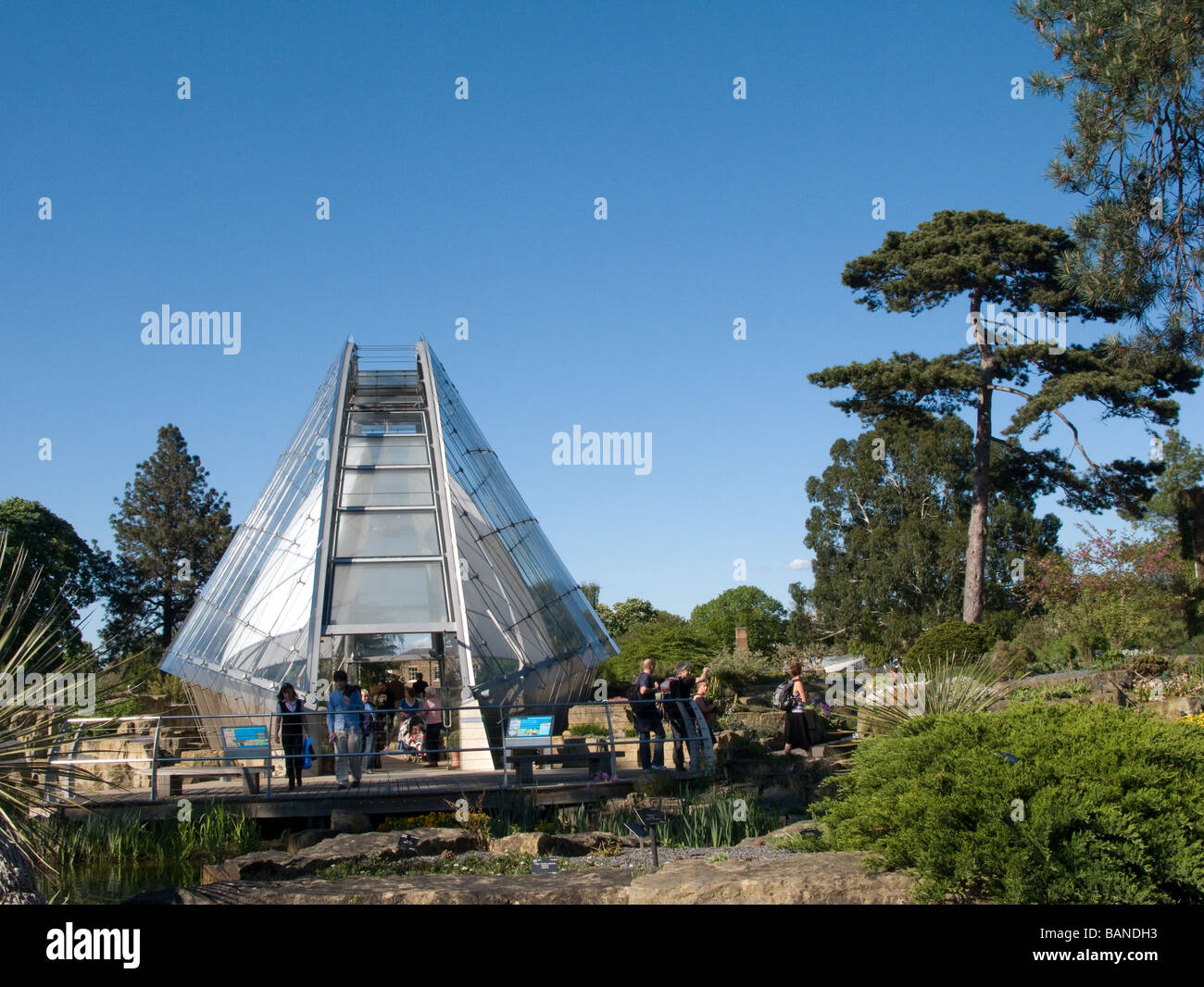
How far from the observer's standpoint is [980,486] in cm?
2952

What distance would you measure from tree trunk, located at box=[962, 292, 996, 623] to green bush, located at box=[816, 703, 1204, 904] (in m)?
22.6

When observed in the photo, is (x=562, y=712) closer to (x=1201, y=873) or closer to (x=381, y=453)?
(x=381, y=453)

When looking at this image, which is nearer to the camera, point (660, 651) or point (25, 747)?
point (25, 747)

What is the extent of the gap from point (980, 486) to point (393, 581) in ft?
61.8

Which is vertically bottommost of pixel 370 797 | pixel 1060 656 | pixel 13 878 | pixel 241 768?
pixel 370 797

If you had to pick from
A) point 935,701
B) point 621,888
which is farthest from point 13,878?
point 935,701

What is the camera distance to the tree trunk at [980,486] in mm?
28734

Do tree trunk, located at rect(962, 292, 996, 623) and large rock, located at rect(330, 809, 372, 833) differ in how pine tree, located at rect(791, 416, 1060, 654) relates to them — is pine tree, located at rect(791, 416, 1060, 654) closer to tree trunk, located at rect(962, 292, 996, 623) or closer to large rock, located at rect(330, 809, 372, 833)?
tree trunk, located at rect(962, 292, 996, 623)

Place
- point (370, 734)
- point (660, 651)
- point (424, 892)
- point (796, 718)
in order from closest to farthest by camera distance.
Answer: point (424, 892)
point (370, 734)
point (796, 718)
point (660, 651)

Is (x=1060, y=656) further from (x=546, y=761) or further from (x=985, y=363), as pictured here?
(x=546, y=761)

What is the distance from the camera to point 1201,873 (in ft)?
18.2

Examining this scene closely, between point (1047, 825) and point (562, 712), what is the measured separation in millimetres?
12803

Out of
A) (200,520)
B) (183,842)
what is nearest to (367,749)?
(183,842)

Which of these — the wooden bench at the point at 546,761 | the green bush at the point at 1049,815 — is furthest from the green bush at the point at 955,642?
the green bush at the point at 1049,815
